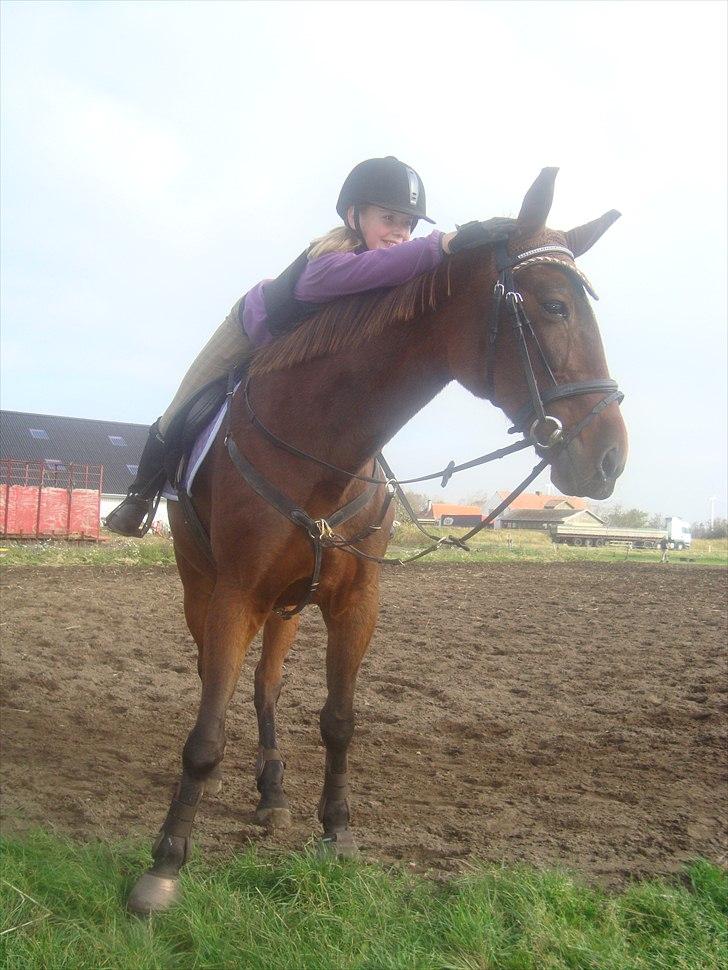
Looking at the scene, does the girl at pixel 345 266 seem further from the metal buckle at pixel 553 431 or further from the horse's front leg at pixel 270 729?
the horse's front leg at pixel 270 729

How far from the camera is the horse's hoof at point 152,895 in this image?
296 centimetres

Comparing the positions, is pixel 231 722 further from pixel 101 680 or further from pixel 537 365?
pixel 537 365

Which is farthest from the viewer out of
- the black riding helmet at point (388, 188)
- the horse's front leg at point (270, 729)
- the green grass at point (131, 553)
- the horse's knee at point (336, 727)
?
the green grass at point (131, 553)

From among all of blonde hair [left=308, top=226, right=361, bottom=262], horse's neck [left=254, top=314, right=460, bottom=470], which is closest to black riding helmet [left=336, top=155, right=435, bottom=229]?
blonde hair [left=308, top=226, right=361, bottom=262]

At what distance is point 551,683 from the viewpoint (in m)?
7.45

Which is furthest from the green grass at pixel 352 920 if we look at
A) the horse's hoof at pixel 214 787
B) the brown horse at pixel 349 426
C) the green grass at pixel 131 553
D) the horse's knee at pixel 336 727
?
the green grass at pixel 131 553

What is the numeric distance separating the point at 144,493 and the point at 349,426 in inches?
73.6

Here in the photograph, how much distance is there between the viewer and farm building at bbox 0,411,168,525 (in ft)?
144

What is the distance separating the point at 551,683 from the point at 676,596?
9094mm

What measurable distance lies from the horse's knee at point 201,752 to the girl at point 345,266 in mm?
1626

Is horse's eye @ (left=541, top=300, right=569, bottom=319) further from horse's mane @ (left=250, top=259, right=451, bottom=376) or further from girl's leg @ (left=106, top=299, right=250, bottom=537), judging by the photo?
girl's leg @ (left=106, top=299, right=250, bottom=537)

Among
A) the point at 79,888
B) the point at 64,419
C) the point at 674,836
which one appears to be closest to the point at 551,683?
the point at 674,836

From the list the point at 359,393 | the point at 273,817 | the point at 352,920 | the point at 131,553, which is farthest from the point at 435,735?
the point at 131,553

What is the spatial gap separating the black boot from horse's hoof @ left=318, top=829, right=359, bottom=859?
214cm
